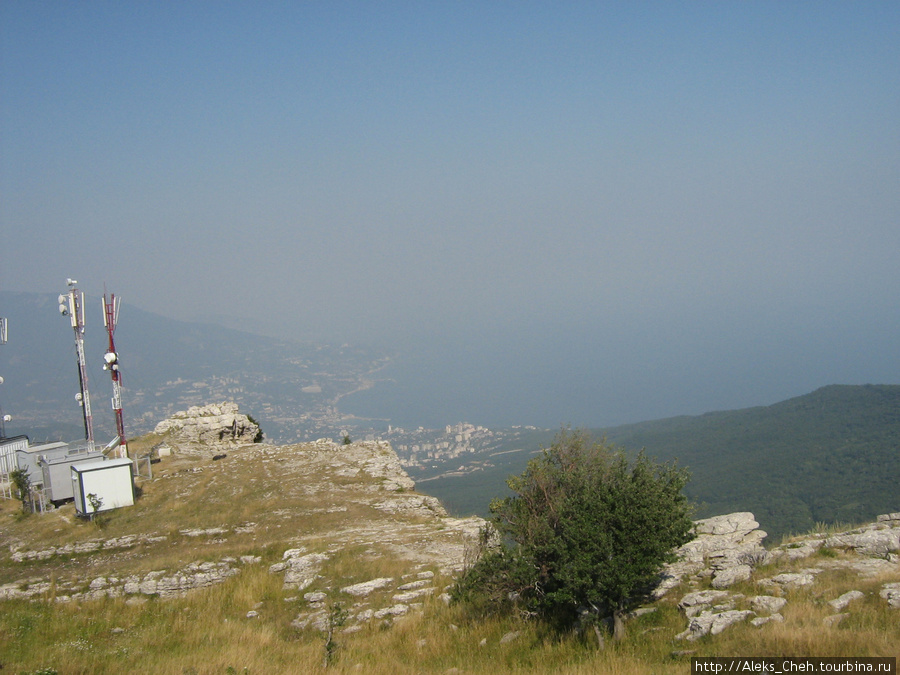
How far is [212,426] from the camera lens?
124 ft

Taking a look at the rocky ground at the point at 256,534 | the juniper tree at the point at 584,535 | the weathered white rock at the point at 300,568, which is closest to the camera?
the juniper tree at the point at 584,535

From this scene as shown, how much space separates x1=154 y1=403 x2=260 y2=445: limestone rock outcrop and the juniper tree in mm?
28201

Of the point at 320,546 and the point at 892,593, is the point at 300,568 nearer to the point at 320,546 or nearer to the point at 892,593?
the point at 320,546

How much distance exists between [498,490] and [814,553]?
61961 mm

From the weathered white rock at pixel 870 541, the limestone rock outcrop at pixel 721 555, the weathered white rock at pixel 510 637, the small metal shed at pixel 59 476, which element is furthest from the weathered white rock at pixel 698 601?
the small metal shed at pixel 59 476

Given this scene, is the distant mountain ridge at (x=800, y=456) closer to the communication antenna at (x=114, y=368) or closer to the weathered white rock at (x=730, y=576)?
the weathered white rock at (x=730, y=576)

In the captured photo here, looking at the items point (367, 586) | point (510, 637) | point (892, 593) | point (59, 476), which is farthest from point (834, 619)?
point (59, 476)

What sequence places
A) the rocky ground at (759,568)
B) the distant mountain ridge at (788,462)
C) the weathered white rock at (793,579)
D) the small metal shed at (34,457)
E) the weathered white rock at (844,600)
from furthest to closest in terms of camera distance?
1. the distant mountain ridge at (788,462)
2. the small metal shed at (34,457)
3. the weathered white rock at (793,579)
4. the rocky ground at (759,568)
5. the weathered white rock at (844,600)

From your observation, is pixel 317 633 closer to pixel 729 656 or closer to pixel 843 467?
pixel 729 656

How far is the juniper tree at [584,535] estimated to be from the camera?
11.1 metres

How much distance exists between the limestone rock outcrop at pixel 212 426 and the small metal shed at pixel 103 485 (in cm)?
978

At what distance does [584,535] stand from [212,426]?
32.9 m

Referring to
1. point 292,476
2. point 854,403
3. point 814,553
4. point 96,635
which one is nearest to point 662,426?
point 854,403

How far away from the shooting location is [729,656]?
9.28 m
